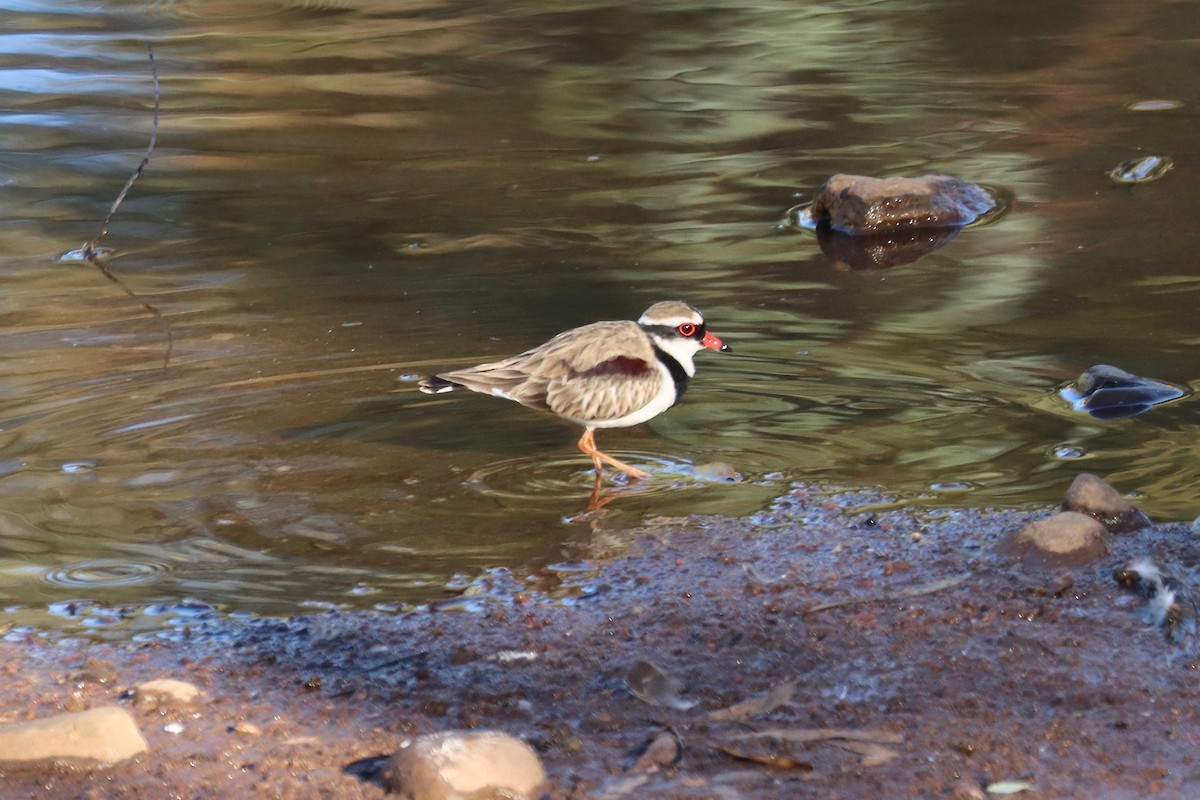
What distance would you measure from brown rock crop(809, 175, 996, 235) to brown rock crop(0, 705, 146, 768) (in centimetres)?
615

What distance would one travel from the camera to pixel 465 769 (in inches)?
146

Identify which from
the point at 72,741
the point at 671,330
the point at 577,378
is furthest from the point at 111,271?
the point at 72,741

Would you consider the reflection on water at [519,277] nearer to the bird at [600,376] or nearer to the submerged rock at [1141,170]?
the submerged rock at [1141,170]

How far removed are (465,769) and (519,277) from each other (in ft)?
17.0

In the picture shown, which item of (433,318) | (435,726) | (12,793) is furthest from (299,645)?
(433,318)

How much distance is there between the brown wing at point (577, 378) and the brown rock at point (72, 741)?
264 centimetres

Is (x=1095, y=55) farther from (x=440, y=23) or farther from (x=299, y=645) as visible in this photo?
(x=299, y=645)

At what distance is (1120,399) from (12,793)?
4.58 metres

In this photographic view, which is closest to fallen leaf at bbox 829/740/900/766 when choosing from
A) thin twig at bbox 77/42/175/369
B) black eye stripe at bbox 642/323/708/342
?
black eye stripe at bbox 642/323/708/342

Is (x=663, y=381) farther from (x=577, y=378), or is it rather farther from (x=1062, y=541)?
(x=1062, y=541)

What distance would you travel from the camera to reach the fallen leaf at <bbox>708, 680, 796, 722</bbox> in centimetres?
411

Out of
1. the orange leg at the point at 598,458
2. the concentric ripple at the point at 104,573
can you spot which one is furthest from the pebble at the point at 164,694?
the orange leg at the point at 598,458

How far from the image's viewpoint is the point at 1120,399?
646 centimetres

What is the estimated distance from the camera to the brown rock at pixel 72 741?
395 centimetres
